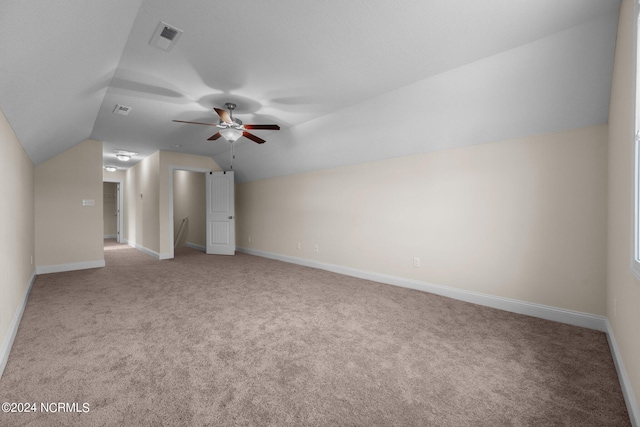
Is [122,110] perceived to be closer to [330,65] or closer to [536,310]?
[330,65]

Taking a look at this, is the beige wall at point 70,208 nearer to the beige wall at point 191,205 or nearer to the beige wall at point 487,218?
the beige wall at point 191,205

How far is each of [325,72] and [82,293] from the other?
4386 mm

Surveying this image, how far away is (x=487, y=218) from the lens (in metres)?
3.51

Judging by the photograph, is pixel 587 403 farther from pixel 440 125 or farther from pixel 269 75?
pixel 269 75

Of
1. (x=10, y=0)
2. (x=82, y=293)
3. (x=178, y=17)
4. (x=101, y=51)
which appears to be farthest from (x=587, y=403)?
(x=82, y=293)

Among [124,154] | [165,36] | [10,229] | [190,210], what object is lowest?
[10,229]

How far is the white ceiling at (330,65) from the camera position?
2.01 metres

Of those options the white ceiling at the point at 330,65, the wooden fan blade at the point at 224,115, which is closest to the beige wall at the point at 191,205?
the white ceiling at the point at 330,65

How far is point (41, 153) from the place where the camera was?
447 centimetres

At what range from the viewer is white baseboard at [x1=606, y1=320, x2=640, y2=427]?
59.8 inches

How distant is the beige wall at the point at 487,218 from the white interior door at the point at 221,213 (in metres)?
2.91

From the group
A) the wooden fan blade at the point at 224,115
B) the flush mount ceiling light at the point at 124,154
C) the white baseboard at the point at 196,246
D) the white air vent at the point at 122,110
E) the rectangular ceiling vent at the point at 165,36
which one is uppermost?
the rectangular ceiling vent at the point at 165,36

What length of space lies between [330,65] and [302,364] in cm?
278

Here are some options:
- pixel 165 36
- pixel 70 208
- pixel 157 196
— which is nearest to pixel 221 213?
pixel 157 196
